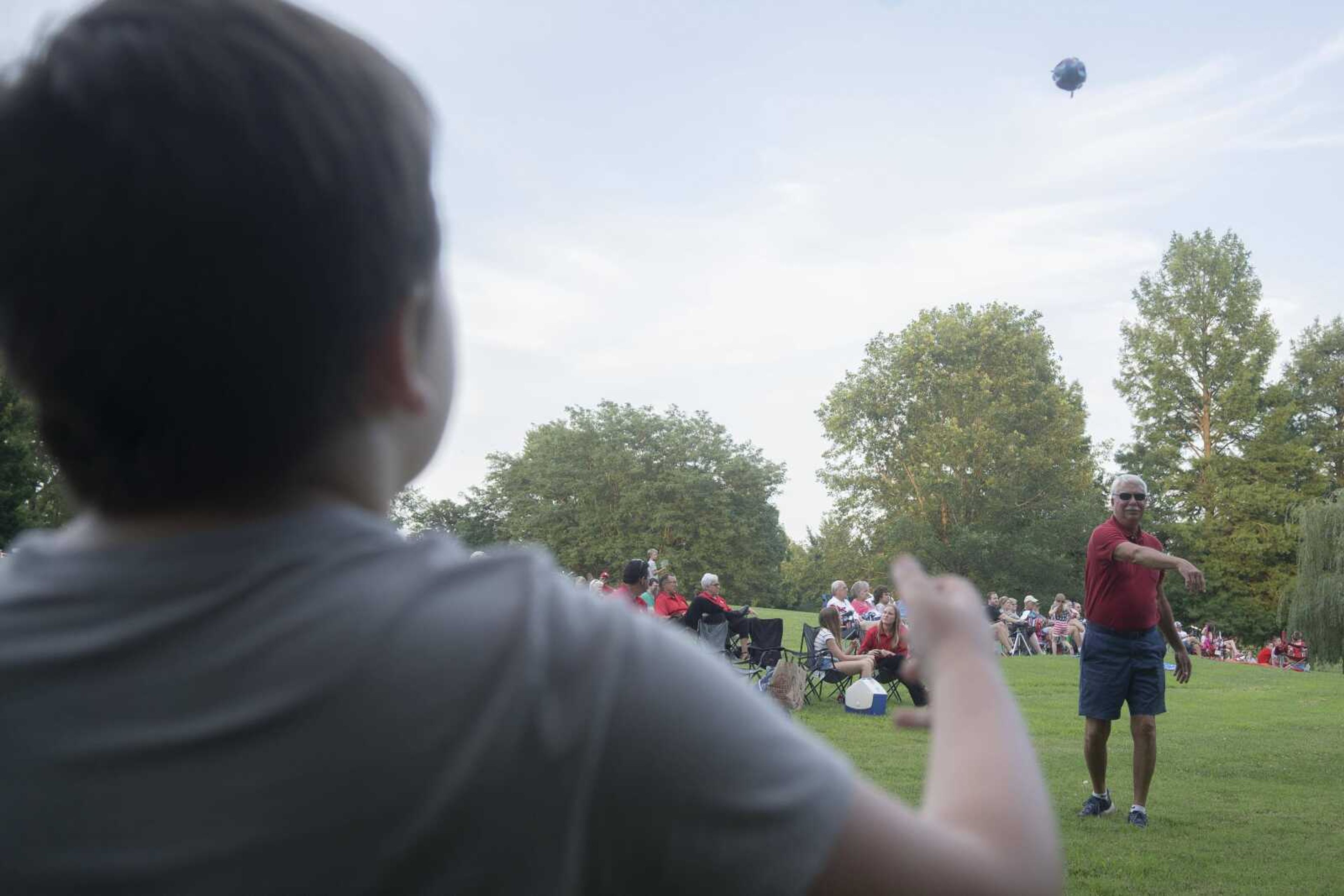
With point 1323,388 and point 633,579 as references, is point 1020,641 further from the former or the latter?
point 1323,388

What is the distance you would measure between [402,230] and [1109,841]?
7127 mm

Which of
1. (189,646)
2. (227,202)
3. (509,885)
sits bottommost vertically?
(509,885)

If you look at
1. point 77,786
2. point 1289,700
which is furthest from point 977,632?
point 1289,700

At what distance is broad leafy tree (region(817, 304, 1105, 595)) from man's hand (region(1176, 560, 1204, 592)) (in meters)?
42.0

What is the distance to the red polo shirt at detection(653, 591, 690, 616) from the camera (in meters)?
15.1

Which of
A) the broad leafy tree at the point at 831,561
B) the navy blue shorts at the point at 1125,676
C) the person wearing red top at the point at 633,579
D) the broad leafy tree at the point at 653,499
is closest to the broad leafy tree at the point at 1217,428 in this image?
the broad leafy tree at the point at 831,561

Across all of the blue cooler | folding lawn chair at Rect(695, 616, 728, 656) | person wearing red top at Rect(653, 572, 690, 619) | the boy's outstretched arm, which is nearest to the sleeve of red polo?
the boy's outstretched arm

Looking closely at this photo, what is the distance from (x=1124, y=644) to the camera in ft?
23.6

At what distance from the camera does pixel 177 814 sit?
25.2 inches

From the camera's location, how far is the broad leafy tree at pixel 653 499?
5809 centimetres

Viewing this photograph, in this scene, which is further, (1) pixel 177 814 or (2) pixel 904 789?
(2) pixel 904 789

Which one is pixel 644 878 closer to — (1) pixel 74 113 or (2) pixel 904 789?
(1) pixel 74 113

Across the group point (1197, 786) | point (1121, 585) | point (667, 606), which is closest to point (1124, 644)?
point (1121, 585)

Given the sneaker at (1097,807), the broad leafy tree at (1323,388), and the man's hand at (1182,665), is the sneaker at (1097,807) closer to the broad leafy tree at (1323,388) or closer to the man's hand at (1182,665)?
the man's hand at (1182,665)
